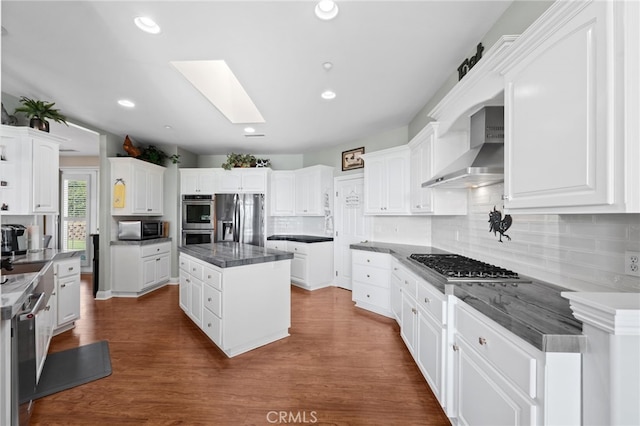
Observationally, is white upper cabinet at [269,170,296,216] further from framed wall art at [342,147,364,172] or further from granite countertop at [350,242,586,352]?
granite countertop at [350,242,586,352]

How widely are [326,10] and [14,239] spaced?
3.66 m

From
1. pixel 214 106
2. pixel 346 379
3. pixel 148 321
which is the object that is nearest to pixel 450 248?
pixel 346 379

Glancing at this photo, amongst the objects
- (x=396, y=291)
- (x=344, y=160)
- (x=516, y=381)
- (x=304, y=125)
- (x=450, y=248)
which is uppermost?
(x=304, y=125)

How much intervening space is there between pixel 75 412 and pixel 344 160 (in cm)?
458

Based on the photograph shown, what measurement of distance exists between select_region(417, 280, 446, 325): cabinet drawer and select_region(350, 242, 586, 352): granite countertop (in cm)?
6

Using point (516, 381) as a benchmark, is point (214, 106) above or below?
above

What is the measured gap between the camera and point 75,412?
72.2 inches

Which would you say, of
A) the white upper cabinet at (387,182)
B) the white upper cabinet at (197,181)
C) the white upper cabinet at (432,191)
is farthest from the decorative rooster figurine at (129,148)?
the white upper cabinet at (432,191)

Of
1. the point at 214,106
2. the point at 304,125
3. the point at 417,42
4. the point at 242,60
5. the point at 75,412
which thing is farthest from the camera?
the point at 304,125

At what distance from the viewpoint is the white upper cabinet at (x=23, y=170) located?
270 cm

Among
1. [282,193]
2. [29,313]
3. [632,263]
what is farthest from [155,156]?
[632,263]

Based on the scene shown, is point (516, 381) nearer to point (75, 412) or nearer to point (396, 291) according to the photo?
point (396, 291)

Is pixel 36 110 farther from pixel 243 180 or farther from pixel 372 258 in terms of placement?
pixel 372 258

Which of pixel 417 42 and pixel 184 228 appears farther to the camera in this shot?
pixel 184 228
